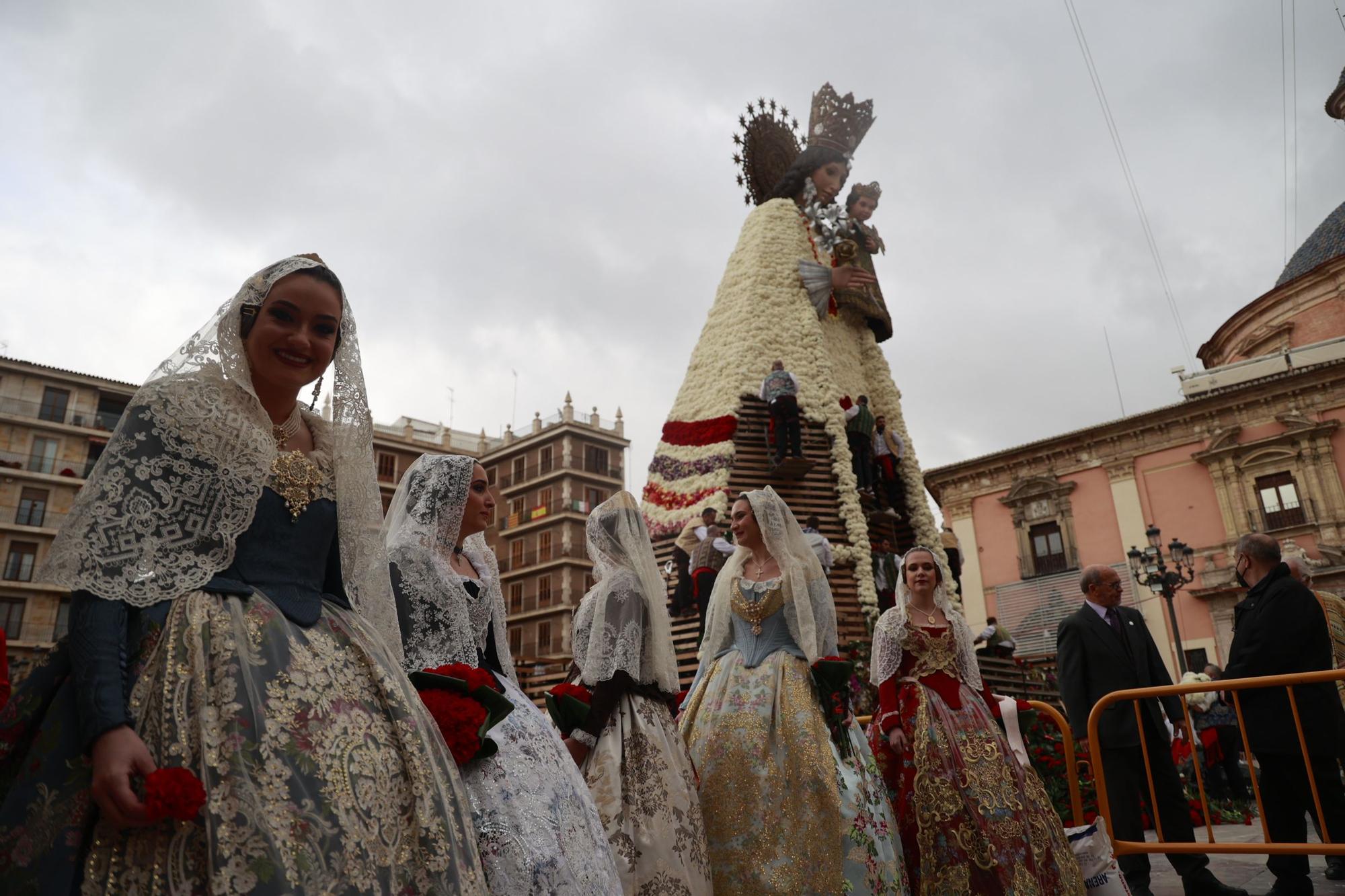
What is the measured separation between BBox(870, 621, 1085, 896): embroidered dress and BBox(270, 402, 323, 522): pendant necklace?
11.4 ft

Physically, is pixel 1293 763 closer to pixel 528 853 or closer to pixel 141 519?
pixel 528 853

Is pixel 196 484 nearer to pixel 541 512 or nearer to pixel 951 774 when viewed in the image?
pixel 951 774

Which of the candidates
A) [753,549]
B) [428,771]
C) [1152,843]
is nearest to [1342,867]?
[1152,843]

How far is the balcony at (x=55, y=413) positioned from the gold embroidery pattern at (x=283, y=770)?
3671cm

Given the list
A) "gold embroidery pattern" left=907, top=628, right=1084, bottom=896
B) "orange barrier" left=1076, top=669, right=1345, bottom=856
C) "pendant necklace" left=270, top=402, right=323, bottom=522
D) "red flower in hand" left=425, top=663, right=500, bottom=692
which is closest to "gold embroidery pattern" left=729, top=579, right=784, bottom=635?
"gold embroidery pattern" left=907, top=628, right=1084, bottom=896

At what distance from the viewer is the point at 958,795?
172 inches

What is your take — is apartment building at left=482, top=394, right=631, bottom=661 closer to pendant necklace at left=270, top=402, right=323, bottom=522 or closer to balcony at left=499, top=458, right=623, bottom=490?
balcony at left=499, top=458, right=623, bottom=490

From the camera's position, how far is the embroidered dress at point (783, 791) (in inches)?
154

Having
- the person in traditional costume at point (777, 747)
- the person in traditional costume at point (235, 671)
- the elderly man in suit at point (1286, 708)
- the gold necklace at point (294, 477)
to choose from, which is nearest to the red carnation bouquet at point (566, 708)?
the person in traditional costume at point (777, 747)

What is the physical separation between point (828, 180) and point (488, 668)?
1378 centimetres

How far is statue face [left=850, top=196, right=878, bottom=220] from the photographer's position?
15.2m

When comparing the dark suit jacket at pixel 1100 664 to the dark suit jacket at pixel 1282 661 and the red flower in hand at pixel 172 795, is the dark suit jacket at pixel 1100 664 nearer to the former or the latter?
the dark suit jacket at pixel 1282 661

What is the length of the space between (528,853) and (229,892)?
0.98 metres

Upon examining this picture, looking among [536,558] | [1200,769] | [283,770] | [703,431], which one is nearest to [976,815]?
[1200,769]
